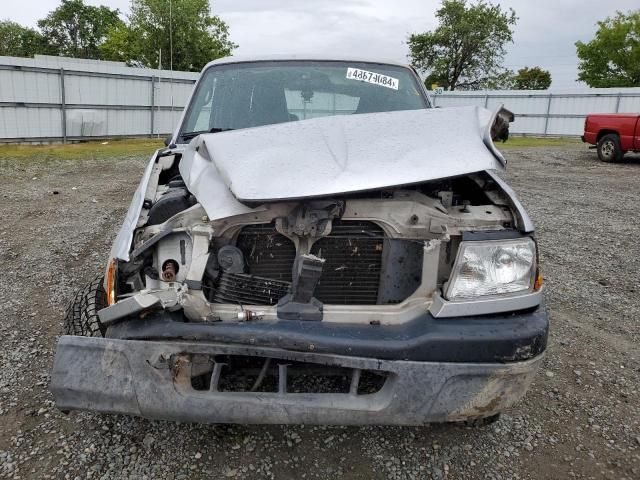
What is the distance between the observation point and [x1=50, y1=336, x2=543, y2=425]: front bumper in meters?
1.83

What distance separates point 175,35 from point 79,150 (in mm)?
21990

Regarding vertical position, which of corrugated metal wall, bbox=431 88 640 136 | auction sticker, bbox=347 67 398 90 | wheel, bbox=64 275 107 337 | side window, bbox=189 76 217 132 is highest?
corrugated metal wall, bbox=431 88 640 136

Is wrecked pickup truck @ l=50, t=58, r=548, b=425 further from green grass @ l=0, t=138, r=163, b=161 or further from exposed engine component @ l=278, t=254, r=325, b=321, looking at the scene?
green grass @ l=0, t=138, r=163, b=161

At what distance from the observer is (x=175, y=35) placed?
32094 millimetres

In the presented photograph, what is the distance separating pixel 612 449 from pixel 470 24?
1611 inches

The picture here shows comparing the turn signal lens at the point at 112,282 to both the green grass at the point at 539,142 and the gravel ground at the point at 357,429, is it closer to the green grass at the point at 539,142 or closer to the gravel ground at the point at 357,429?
the gravel ground at the point at 357,429

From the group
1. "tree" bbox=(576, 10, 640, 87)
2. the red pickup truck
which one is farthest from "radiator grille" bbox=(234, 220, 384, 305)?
"tree" bbox=(576, 10, 640, 87)

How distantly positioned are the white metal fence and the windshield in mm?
9002

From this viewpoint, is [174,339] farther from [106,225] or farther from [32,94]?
[32,94]

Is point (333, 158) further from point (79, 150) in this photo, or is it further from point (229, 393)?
point (79, 150)

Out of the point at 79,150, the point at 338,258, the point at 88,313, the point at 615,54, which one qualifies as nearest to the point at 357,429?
the point at 338,258

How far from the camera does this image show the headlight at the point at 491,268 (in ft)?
6.68

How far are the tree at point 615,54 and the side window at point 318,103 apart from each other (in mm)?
41867

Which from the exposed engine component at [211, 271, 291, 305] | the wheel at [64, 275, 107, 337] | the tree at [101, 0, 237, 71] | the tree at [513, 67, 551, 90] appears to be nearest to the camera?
the exposed engine component at [211, 271, 291, 305]
